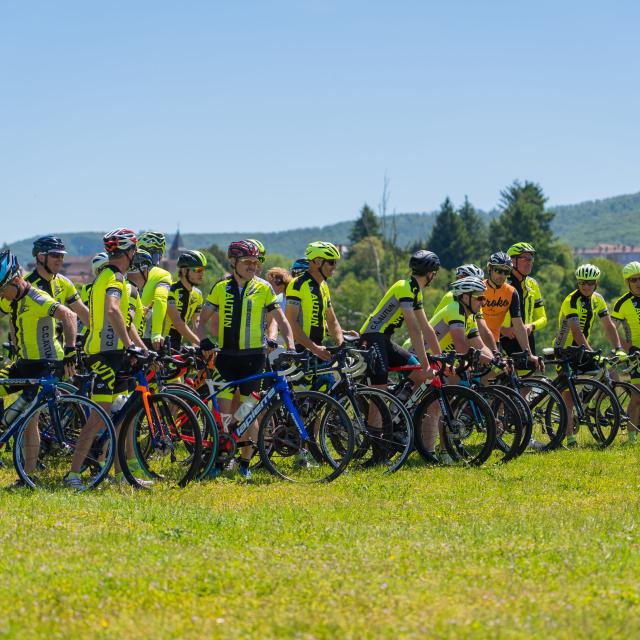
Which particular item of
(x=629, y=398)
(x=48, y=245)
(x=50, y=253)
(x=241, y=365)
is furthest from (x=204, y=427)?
(x=629, y=398)

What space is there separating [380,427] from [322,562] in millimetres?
3968

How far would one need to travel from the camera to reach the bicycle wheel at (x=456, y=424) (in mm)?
10836

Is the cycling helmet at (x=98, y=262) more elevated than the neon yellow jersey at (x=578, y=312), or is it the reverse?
the cycling helmet at (x=98, y=262)

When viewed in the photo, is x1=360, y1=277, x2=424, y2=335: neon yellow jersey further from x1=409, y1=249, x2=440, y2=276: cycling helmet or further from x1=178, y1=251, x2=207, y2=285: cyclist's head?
x1=178, y1=251, x2=207, y2=285: cyclist's head

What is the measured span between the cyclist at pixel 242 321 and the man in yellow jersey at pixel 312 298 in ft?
2.64

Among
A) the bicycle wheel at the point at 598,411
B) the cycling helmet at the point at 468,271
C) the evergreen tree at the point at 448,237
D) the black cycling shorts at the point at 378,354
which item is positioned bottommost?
the bicycle wheel at the point at 598,411

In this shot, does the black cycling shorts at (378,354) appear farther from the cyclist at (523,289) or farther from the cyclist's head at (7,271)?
the cyclist's head at (7,271)

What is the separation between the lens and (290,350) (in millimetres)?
10258

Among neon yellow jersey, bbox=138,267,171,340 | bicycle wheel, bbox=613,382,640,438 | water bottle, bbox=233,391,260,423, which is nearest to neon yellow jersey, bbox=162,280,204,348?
neon yellow jersey, bbox=138,267,171,340

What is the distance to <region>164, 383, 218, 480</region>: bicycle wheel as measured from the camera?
9.55 meters

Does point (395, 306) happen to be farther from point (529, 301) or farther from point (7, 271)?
point (7, 271)

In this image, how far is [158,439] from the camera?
368 inches

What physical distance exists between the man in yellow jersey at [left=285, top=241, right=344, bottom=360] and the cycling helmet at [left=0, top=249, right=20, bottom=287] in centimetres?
293

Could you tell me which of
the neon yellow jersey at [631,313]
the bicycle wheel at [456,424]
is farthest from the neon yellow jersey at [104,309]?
the neon yellow jersey at [631,313]
